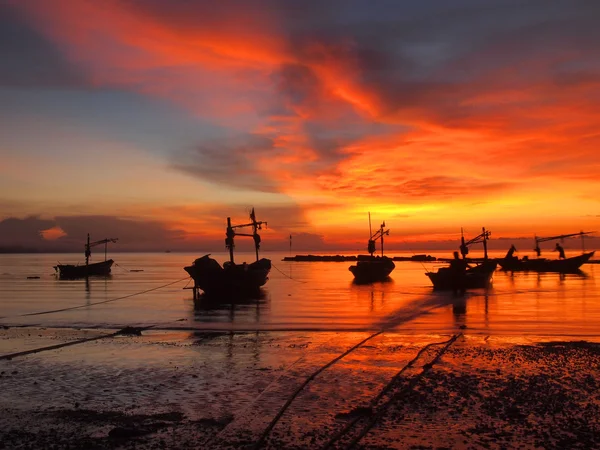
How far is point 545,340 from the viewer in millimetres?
19938

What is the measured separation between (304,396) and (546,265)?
98671 millimetres

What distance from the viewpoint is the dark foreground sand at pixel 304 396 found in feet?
29.7

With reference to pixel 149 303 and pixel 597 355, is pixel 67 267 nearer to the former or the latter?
pixel 149 303

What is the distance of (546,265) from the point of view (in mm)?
98438

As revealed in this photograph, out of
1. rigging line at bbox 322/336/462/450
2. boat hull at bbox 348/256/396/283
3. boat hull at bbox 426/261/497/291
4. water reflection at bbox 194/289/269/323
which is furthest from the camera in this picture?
boat hull at bbox 348/256/396/283

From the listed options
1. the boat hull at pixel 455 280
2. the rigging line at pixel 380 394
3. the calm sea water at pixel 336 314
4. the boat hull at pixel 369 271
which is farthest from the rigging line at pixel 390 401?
the boat hull at pixel 369 271

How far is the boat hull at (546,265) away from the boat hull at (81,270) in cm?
7673

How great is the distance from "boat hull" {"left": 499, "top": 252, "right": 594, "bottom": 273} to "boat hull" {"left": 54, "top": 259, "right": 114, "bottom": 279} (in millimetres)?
76726

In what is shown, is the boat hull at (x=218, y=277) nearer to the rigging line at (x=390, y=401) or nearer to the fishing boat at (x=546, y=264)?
the rigging line at (x=390, y=401)

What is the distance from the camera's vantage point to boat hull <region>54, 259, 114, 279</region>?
8919cm

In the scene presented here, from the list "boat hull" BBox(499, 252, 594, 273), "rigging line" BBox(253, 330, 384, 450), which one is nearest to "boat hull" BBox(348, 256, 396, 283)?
"boat hull" BBox(499, 252, 594, 273)

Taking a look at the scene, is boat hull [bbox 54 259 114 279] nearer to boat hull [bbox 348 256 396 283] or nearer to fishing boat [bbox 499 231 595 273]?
boat hull [bbox 348 256 396 283]

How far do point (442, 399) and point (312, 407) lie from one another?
286 centimetres

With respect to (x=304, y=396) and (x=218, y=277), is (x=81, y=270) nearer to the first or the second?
(x=218, y=277)
